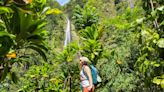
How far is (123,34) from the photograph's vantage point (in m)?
13.4

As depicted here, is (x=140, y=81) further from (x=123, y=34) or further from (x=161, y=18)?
(x=161, y=18)

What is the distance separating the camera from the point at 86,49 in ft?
39.5

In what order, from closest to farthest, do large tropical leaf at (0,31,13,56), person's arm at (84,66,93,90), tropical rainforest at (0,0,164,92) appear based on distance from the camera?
large tropical leaf at (0,31,13,56) → tropical rainforest at (0,0,164,92) → person's arm at (84,66,93,90)

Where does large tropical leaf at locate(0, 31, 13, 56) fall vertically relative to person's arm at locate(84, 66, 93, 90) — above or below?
above

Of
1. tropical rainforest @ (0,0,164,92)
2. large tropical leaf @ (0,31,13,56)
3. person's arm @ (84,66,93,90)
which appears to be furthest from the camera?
person's arm @ (84,66,93,90)

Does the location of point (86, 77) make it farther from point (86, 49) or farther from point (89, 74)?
point (86, 49)

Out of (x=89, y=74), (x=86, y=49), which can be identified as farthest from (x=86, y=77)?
(x=86, y=49)

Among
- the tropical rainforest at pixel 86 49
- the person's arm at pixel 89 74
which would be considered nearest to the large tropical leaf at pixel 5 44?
the tropical rainforest at pixel 86 49

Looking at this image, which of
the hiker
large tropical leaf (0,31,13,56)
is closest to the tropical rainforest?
large tropical leaf (0,31,13,56)

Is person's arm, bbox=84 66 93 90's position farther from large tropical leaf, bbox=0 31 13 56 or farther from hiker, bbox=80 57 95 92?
large tropical leaf, bbox=0 31 13 56

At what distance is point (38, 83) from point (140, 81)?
22.8ft

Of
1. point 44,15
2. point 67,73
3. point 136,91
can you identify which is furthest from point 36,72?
point 44,15

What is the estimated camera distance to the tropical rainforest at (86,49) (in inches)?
89.2

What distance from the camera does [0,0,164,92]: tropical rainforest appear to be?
7.43 feet
